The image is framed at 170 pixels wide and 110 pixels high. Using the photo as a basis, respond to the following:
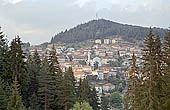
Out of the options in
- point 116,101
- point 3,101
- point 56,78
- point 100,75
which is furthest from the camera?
point 100,75

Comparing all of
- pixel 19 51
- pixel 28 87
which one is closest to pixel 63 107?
pixel 28 87

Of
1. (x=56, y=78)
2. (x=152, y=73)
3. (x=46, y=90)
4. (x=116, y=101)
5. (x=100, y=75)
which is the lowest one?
(x=116, y=101)

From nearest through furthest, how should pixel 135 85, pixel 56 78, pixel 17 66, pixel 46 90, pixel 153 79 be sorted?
1. pixel 153 79
2. pixel 135 85
3. pixel 46 90
4. pixel 17 66
5. pixel 56 78

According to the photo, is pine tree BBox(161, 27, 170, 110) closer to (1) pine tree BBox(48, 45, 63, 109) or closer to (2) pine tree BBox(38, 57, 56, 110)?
(1) pine tree BBox(48, 45, 63, 109)

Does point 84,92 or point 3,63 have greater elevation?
point 3,63

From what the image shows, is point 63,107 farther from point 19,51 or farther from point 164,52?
point 164,52

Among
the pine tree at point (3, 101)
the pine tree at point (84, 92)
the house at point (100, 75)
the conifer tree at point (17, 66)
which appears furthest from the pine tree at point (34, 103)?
the house at point (100, 75)

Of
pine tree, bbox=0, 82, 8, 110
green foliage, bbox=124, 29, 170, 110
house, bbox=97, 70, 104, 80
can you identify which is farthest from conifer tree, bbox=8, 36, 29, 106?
house, bbox=97, 70, 104, 80

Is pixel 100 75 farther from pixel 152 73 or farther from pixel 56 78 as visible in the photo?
pixel 152 73

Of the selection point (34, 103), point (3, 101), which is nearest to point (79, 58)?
point (34, 103)

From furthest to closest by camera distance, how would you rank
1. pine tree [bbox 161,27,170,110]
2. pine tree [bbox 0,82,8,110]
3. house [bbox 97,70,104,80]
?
house [bbox 97,70,104,80] → pine tree [bbox 0,82,8,110] → pine tree [bbox 161,27,170,110]

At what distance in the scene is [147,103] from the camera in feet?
66.3

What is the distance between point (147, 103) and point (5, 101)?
11974 millimetres

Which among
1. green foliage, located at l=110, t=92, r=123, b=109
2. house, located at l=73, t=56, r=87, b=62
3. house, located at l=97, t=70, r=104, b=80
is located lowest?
green foliage, located at l=110, t=92, r=123, b=109
